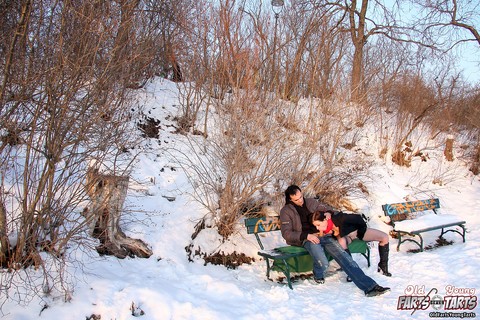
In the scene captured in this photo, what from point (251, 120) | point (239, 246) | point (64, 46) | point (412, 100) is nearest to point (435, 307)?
point (239, 246)

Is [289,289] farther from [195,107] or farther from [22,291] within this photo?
[195,107]

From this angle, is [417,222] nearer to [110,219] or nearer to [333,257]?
[333,257]

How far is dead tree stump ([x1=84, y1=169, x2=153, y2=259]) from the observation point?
4434 mm

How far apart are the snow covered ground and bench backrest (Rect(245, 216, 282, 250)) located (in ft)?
0.88

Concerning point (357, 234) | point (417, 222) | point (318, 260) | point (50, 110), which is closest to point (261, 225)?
point (318, 260)

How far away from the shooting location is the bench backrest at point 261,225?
5691 mm

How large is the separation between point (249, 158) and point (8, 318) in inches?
137

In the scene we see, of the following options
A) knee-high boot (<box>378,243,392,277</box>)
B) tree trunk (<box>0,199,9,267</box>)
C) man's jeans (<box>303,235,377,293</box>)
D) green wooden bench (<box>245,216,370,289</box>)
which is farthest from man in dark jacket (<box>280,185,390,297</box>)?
tree trunk (<box>0,199,9,267</box>)

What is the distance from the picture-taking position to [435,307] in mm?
4043

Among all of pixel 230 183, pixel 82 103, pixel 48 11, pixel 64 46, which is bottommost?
pixel 230 183

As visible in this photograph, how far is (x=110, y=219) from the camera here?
187 inches

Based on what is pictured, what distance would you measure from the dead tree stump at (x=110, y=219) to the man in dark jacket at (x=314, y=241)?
190 cm

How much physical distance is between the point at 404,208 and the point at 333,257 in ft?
11.0

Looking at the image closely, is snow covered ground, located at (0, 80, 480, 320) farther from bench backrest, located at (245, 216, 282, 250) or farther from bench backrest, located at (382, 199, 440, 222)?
bench backrest, located at (382, 199, 440, 222)
